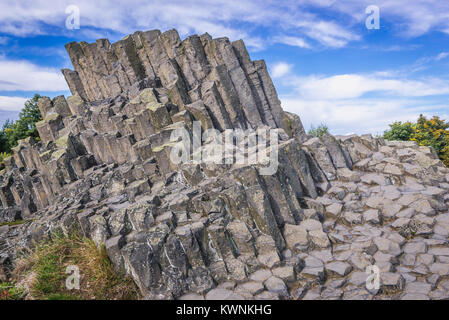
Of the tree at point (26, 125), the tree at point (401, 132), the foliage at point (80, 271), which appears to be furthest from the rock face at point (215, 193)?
the tree at point (401, 132)

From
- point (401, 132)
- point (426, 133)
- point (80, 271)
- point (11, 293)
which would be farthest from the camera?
point (401, 132)

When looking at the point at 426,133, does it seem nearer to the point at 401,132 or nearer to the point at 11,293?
the point at 401,132

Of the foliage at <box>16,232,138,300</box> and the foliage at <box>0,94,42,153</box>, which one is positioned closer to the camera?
the foliage at <box>16,232,138,300</box>

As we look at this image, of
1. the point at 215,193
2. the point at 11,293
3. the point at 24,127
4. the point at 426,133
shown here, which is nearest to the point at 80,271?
the point at 11,293

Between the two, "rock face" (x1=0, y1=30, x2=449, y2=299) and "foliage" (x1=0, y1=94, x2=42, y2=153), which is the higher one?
"foliage" (x1=0, y1=94, x2=42, y2=153)

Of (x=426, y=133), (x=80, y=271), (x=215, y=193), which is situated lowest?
(x=80, y=271)

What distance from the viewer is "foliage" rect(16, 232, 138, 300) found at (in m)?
8.07

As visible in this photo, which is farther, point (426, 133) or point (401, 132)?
point (401, 132)

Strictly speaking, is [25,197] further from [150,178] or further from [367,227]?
[367,227]

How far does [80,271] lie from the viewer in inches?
344

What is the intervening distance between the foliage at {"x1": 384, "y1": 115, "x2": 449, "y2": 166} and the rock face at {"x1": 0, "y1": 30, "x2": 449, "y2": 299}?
1430cm

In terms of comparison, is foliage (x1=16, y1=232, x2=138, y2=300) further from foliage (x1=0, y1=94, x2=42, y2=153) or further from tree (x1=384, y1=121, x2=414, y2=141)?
tree (x1=384, y1=121, x2=414, y2=141)

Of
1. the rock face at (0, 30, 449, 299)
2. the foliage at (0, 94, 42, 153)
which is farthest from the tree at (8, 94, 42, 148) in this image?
the rock face at (0, 30, 449, 299)

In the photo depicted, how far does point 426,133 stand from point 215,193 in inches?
1018
